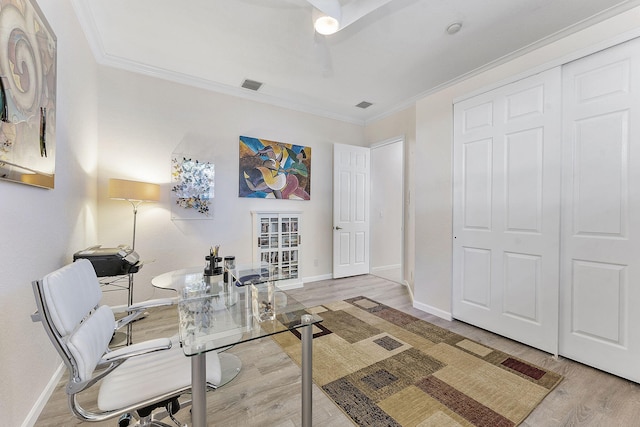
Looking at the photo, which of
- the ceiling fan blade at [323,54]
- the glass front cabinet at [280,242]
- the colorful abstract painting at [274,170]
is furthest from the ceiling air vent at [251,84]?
the glass front cabinet at [280,242]

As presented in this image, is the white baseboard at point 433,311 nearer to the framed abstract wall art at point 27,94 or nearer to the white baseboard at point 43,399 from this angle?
the white baseboard at point 43,399

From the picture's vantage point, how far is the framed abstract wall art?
1.18 m

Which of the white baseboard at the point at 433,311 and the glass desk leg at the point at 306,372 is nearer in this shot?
the glass desk leg at the point at 306,372

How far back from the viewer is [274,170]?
3963 mm

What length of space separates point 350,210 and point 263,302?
122 inches

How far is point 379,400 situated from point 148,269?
2.86 m

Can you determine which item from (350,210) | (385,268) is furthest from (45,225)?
(385,268)

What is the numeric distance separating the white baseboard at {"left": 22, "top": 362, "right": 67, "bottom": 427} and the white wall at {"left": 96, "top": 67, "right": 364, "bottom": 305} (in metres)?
1.08

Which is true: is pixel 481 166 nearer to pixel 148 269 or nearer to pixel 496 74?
pixel 496 74

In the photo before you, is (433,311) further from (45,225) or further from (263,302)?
(45,225)

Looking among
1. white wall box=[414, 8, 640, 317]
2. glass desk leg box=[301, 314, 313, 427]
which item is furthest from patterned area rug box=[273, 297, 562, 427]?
white wall box=[414, 8, 640, 317]

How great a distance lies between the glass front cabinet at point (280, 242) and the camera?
3.81m

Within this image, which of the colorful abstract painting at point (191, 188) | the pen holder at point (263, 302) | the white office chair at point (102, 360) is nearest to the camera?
the white office chair at point (102, 360)

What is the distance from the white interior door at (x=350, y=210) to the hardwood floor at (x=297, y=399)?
234cm
